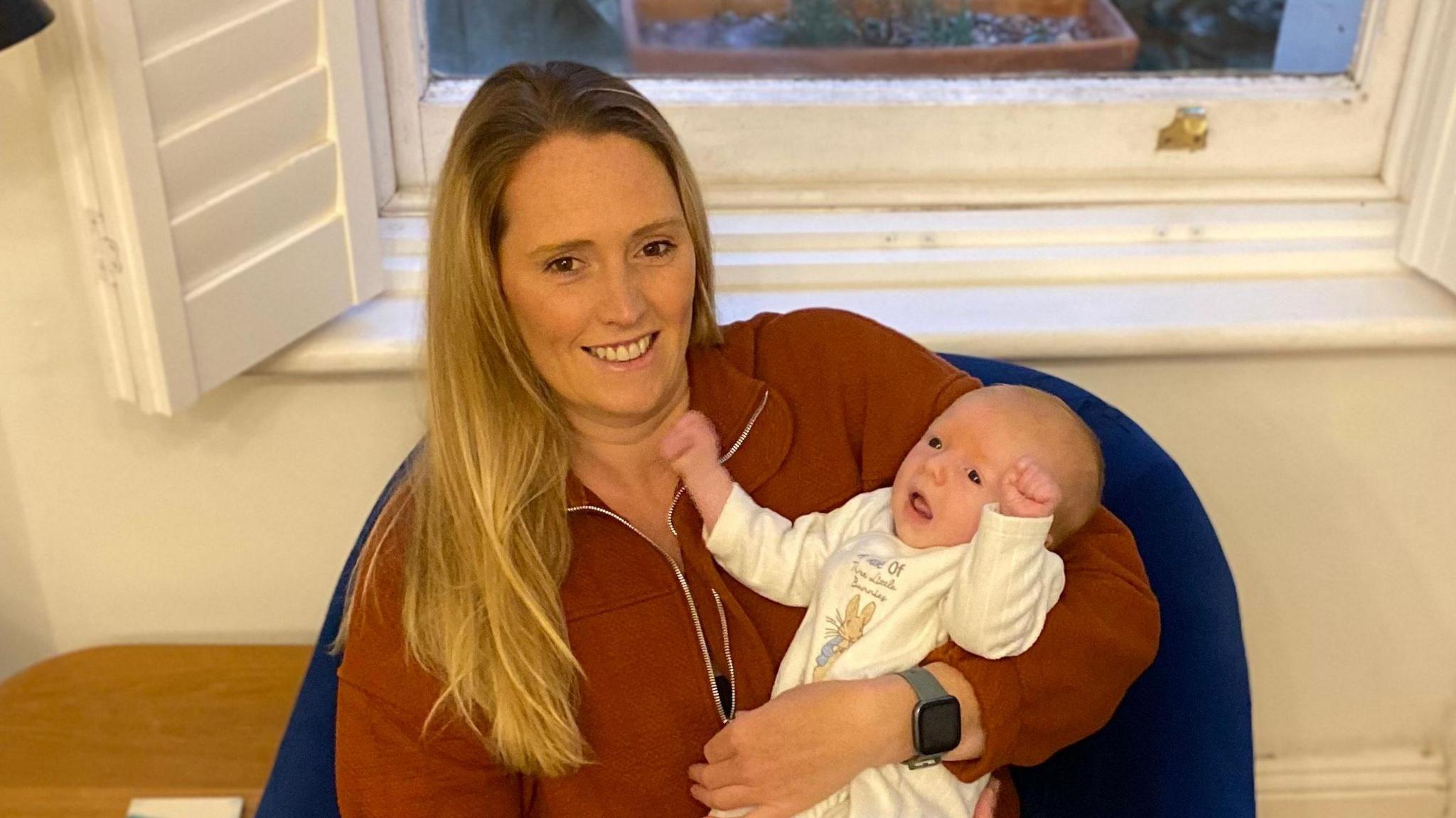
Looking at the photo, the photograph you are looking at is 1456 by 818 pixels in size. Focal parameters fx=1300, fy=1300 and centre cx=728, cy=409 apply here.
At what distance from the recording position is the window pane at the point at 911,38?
1.86 m

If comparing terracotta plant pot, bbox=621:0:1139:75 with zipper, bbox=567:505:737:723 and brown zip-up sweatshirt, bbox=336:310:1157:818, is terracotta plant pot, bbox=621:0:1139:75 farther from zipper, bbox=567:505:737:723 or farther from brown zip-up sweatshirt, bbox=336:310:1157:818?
zipper, bbox=567:505:737:723

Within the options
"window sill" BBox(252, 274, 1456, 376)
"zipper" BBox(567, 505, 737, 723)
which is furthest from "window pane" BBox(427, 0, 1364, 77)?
"zipper" BBox(567, 505, 737, 723)

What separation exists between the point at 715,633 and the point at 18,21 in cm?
83

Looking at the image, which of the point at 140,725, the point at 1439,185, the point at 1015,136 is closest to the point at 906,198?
the point at 1015,136

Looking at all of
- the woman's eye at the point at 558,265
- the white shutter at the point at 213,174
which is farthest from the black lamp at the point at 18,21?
the woman's eye at the point at 558,265

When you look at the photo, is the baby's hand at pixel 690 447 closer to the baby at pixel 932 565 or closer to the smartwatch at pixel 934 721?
the baby at pixel 932 565

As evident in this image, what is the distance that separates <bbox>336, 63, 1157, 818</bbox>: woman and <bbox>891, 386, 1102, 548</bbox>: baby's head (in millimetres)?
89

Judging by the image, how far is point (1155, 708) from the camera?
1277 millimetres

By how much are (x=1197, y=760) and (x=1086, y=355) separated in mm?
615

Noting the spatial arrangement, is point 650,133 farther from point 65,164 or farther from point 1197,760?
point 1197,760

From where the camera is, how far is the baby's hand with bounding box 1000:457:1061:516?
1.08 metres

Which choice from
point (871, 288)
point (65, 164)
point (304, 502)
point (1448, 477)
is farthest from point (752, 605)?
point (1448, 477)

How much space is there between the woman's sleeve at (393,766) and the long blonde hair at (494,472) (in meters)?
0.04

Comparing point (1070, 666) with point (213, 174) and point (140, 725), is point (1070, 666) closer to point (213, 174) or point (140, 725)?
point (213, 174)
